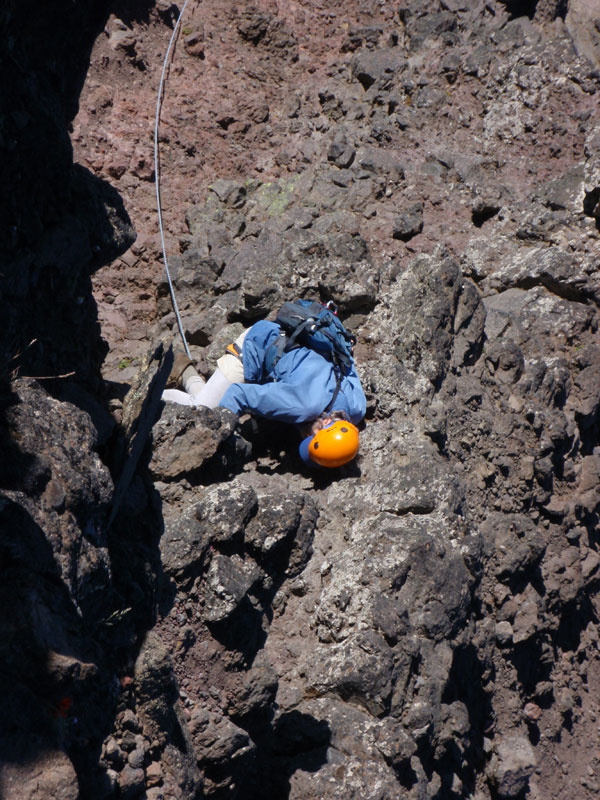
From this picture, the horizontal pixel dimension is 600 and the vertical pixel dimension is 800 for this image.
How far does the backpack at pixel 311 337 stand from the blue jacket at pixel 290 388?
58 millimetres

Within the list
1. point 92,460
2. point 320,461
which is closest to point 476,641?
point 320,461

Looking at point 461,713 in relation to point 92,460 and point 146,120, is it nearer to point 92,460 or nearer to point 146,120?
point 92,460

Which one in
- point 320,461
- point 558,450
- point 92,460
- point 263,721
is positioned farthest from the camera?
point 558,450

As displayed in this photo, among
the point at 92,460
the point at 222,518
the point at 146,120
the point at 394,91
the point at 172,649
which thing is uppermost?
the point at 394,91

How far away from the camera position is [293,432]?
6.35m

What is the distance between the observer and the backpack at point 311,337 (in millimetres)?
6172

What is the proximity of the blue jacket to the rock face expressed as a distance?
31 centimetres

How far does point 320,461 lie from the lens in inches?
228

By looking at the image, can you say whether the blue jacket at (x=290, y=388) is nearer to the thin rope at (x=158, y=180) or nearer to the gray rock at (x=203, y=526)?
the thin rope at (x=158, y=180)

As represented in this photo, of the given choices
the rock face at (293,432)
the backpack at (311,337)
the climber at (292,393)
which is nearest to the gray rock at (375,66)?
the rock face at (293,432)

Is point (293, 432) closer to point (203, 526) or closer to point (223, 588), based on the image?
point (203, 526)

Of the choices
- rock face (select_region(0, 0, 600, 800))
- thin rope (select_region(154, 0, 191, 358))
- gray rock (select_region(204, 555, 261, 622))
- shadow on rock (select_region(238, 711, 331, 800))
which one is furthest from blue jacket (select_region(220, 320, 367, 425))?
shadow on rock (select_region(238, 711, 331, 800))

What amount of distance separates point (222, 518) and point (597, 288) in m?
5.10

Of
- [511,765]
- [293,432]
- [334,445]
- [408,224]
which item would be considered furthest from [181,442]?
[408,224]
